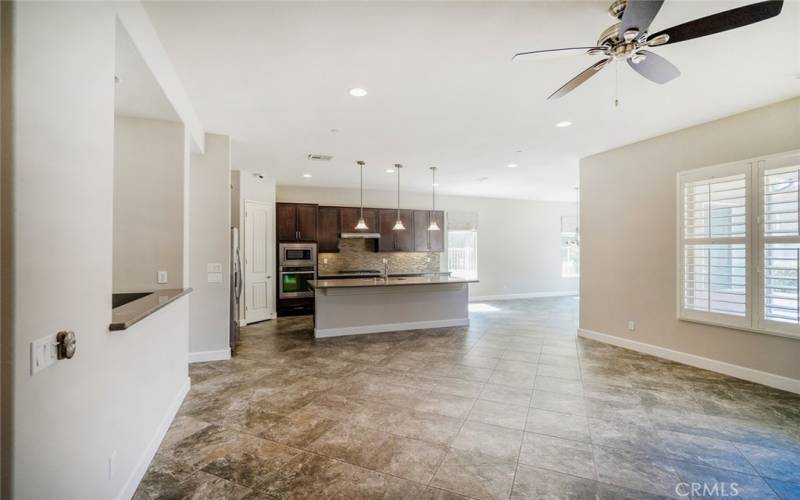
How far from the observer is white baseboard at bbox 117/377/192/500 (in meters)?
1.91

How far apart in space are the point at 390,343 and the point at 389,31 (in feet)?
12.9

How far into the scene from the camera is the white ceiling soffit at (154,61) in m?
1.87

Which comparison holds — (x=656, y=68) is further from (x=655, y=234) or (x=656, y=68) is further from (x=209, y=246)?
(x=209, y=246)

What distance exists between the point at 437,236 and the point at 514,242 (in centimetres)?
242

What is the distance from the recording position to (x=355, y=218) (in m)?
7.78

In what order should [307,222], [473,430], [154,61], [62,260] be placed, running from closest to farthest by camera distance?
[62,260] < [154,61] < [473,430] < [307,222]

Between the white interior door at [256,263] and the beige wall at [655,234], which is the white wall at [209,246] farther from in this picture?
the beige wall at [655,234]

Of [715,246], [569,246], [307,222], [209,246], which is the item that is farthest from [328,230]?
[569,246]

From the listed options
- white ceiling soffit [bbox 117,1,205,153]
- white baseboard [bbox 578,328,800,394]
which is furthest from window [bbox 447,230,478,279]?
white ceiling soffit [bbox 117,1,205,153]

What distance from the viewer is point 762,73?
109 inches

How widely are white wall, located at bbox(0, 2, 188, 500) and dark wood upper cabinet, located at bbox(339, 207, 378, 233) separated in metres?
5.86

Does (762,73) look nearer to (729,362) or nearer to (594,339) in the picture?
(729,362)

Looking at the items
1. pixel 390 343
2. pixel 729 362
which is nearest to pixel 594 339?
pixel 729 362

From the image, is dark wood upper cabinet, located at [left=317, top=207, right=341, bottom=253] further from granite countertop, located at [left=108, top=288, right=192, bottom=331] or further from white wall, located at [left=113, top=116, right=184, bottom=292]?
granite countertop, located at [left=108, top=288, right=192, bottom=331]
